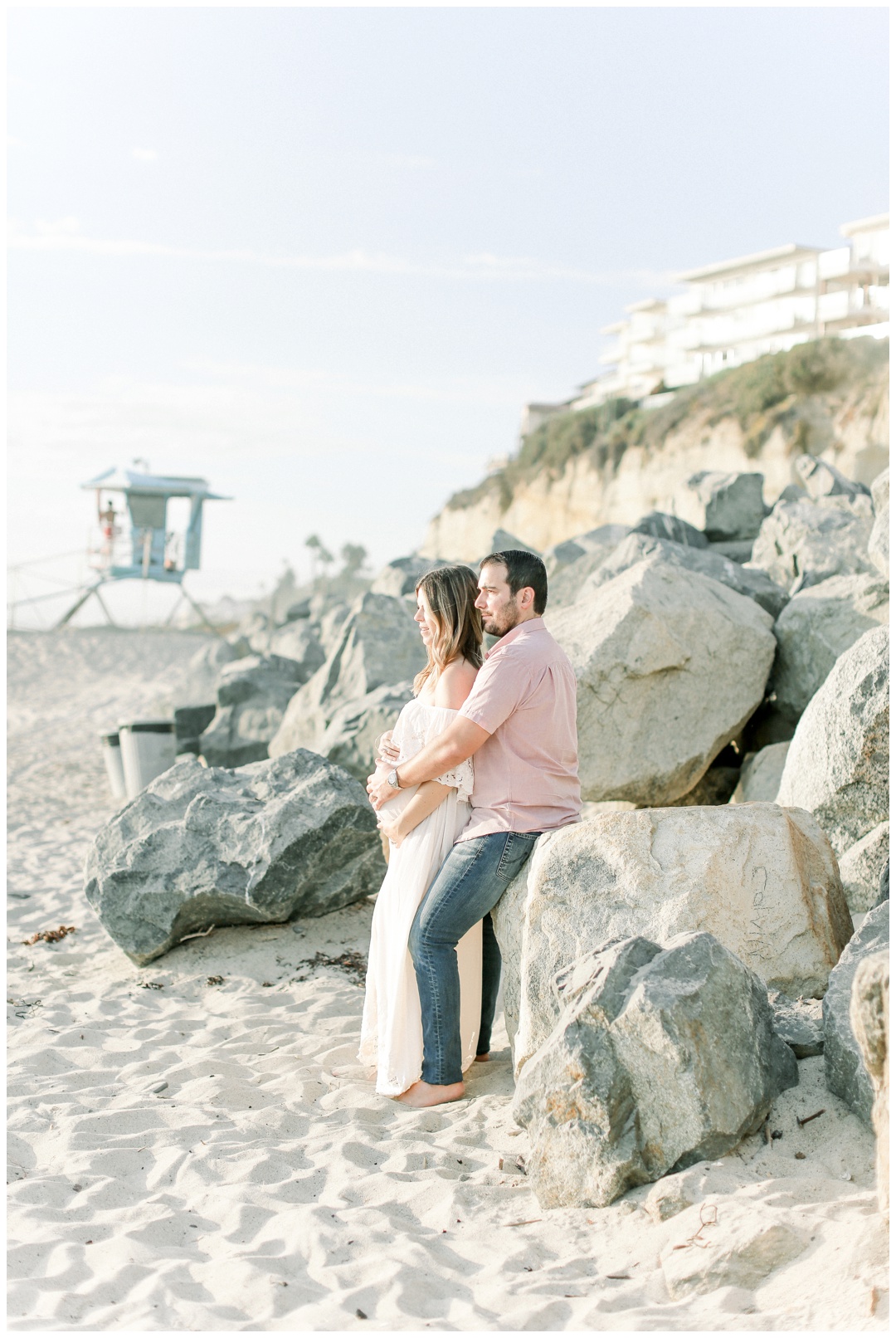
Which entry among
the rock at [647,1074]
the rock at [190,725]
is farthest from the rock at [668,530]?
the rock at [647,1074]

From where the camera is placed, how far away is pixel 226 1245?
3109 millimetres

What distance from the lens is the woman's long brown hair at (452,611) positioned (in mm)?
4156

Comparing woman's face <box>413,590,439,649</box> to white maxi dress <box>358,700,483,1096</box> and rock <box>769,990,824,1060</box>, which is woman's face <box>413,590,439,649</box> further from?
rock <box>769,990,824,1060</box>

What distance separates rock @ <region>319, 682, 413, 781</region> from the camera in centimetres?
694

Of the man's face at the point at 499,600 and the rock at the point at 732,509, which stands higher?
the rock at the point at 732,509

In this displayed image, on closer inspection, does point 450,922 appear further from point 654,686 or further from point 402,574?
point 402,574

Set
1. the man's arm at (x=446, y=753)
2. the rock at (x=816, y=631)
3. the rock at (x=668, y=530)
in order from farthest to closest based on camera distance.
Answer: the rock at (x=668, y=530) < the rock at (x=816, y=631) < the man's arm at (x=446, y=753)

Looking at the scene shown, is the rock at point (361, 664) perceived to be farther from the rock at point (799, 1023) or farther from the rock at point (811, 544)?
the rock at point (799, 1023)

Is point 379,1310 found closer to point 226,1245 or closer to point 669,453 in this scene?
point 226,1245

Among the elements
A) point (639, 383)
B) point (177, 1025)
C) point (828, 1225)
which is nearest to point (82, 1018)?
point (177, 1025)

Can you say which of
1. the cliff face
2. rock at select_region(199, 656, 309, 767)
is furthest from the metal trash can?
the cliff face

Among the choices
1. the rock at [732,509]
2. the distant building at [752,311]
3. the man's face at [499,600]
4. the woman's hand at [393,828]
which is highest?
the distant building at [752,311]

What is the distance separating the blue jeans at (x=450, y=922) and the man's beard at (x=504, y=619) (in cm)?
77

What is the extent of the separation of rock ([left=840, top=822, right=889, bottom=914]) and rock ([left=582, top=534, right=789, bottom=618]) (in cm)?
321
